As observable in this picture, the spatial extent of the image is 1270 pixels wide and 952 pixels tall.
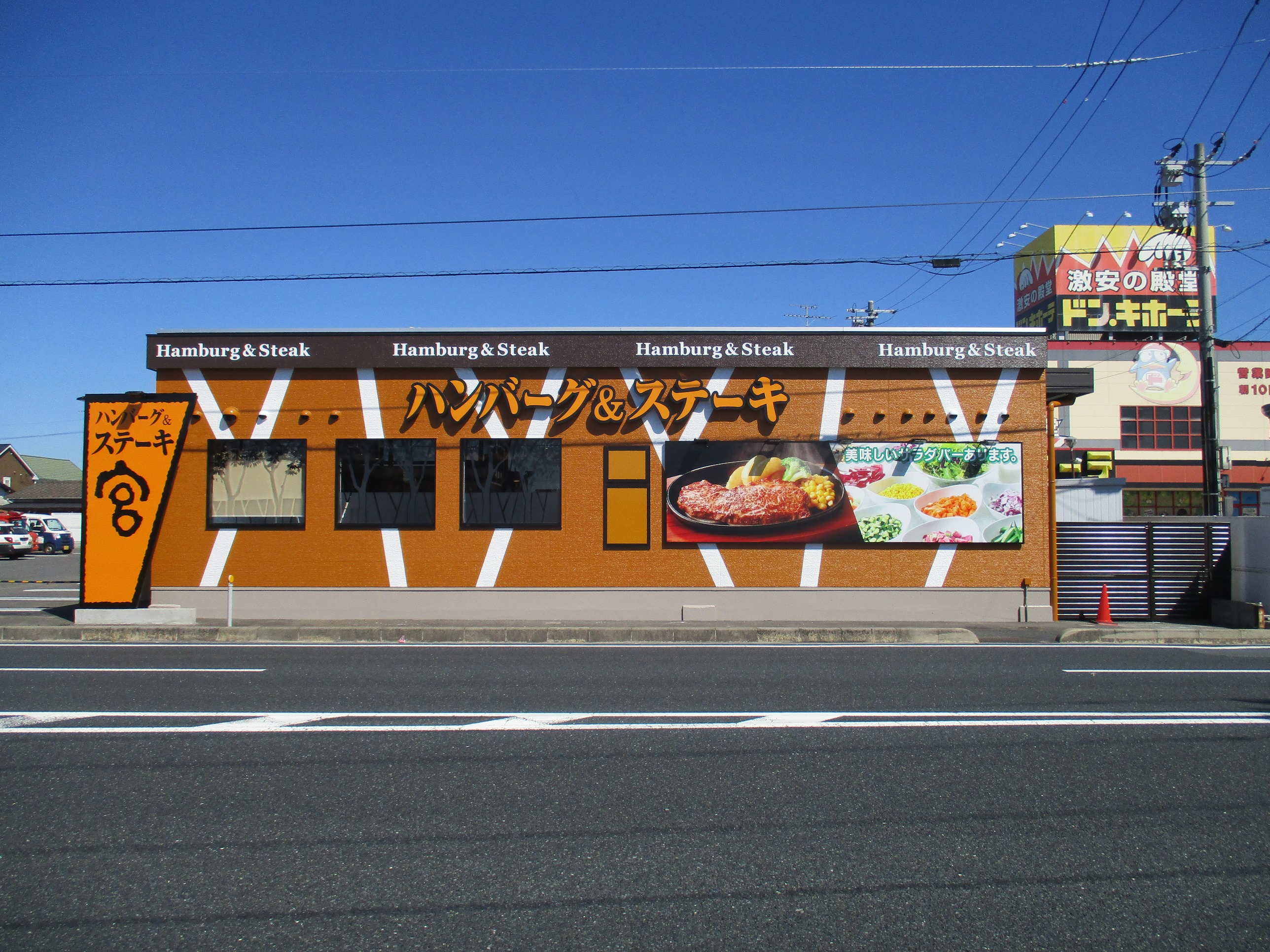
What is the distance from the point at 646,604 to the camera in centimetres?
1653

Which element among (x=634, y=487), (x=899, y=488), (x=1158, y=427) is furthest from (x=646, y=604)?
(x=1158, y=427)

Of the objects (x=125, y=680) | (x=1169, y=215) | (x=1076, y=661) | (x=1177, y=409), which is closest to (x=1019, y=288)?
(x=1177, y=409)

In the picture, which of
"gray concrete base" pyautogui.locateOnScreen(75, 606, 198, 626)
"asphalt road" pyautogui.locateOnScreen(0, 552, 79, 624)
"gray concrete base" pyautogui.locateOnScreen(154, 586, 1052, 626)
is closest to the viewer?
"gray concrete base" pyautogui.locateOnScreen(75, 606, 198, 626)

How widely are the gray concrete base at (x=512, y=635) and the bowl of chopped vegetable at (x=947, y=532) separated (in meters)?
2.38

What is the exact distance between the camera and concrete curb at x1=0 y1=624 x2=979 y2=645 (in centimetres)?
1429

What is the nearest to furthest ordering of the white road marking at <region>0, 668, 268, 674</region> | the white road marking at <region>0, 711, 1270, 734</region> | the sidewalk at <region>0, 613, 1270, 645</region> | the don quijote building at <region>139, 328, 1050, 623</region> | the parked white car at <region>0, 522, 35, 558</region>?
the white road marking at <region>0, 711, 1270, 734</region>
the white road marking at <region>0, 668, 268, 674</region>
the sidewalk at <region>0, 613, 1270, 645</region>
the don quijote building at <region>139, 328, 1050, 623</region>
the parked white car at <region>0, 522, 35, 558</region>

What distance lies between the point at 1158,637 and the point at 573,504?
959 centimetres

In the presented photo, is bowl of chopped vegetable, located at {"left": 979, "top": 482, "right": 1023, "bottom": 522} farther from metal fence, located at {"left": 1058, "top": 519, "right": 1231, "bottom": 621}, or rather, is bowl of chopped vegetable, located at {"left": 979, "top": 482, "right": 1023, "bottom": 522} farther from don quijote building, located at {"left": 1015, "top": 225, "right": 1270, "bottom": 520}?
don quijote building, located at {"left": 1015, "top": 225, "right": 1270, "bottom": 520}

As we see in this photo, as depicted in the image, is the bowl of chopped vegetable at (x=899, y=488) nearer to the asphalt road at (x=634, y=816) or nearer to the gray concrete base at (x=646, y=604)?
the gray concrete base at (x=646, y=604)

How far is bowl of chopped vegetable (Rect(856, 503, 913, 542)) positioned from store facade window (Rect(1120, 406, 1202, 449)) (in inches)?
1287

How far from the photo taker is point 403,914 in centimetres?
407

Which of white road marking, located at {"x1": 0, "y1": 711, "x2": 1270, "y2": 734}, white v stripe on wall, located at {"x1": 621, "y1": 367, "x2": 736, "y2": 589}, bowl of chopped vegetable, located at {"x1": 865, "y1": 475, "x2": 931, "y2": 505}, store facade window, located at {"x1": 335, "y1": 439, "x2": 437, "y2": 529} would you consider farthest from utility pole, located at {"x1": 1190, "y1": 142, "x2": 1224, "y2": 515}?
store facade window, located at {"x1": 335, "y1": 439, "x2": 437, "y2": 529}

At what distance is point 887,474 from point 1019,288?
39.2 metres

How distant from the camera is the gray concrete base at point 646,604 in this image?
54.2 ft
